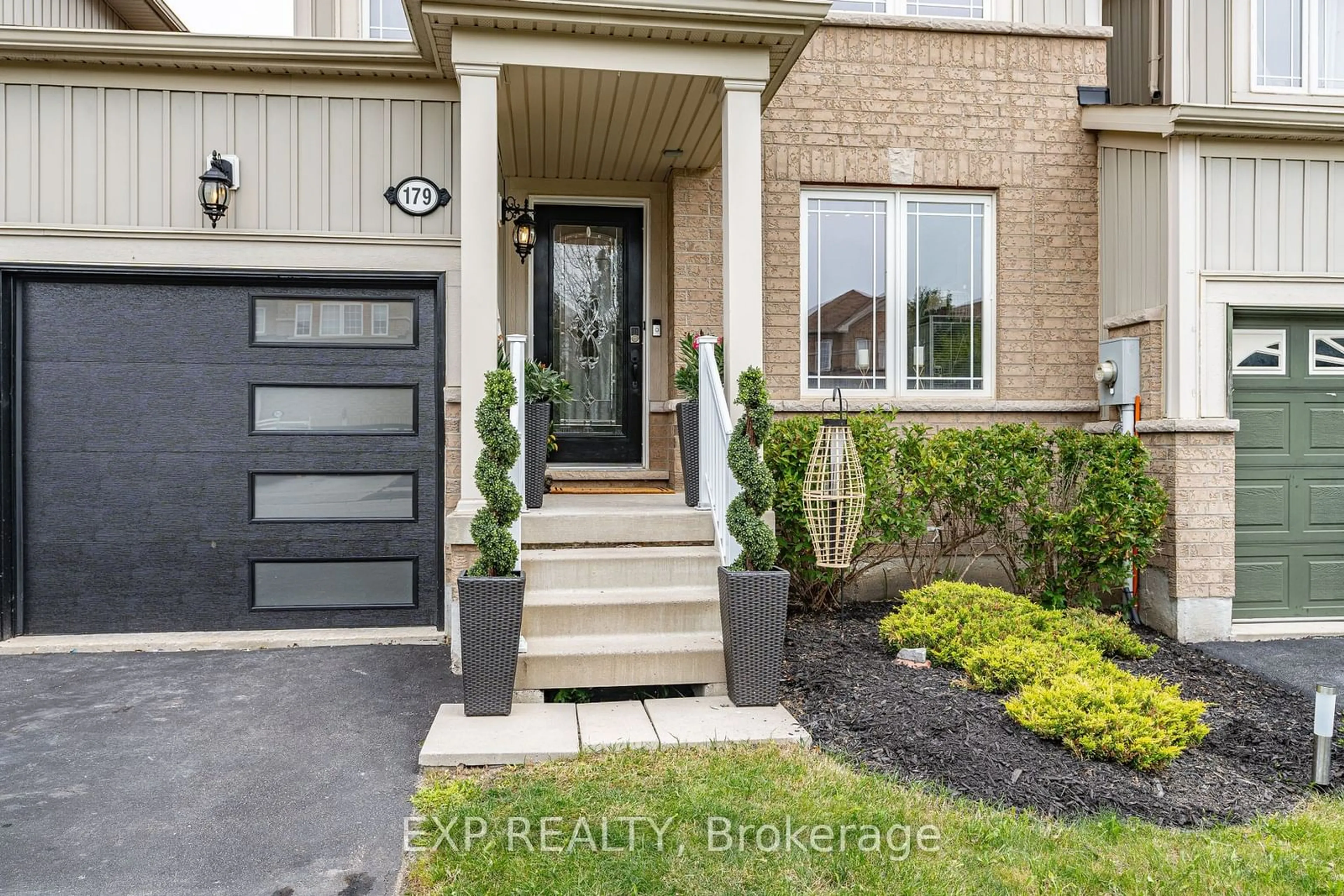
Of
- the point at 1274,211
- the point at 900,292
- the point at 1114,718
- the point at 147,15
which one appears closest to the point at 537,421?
the point at 900,292

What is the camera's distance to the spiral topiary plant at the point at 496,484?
12.5 feet

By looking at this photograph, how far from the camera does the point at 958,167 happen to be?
249 inches

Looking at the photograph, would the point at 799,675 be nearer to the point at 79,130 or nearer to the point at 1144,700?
the point at 1144,700

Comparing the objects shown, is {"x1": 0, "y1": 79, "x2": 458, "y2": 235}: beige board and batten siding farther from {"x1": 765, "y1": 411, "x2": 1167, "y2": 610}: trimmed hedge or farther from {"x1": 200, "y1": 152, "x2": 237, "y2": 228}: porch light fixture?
{"x1": 765, "y1": 411, "x2": 1167, "y2": 610}: trimmed hedge

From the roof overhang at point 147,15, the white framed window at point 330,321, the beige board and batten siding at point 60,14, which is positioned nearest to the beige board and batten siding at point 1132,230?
the white framed window at point 330,321

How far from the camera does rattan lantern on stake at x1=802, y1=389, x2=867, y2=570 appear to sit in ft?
15.6

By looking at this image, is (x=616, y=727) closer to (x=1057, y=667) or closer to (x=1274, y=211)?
(x=1057, y=667)

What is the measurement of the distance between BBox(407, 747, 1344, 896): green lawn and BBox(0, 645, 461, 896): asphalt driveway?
0.31 meters

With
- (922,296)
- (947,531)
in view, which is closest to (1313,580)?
(947,531)

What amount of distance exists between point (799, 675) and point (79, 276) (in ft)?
15.5

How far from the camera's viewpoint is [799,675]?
14.2 ft

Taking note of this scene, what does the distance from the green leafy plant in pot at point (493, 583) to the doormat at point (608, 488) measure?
2.08 metres

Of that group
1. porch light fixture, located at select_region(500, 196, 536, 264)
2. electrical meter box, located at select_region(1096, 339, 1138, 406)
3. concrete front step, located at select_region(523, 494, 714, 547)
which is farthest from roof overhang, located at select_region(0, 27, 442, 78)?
electrical meter box, located at select_region(1096, 339, 1138, 406)

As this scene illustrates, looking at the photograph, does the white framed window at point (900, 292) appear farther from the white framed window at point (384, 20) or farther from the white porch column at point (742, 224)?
the white framed window at point (384, 20)
